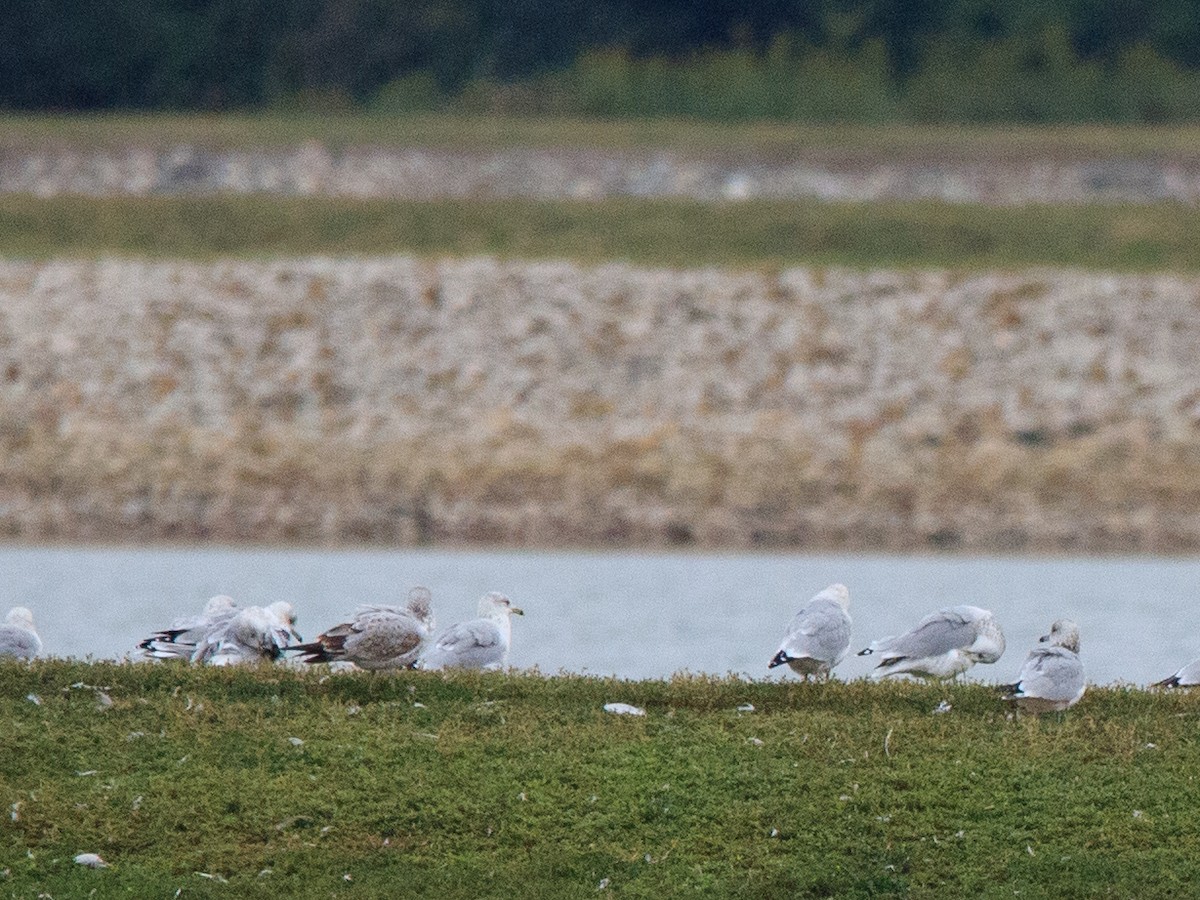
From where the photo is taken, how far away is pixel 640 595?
21625 mm

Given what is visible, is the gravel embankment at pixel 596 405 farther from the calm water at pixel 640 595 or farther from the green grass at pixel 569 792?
the green grass at pixel 569 792

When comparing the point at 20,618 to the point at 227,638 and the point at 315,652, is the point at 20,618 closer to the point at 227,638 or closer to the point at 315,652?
the point at 227,638

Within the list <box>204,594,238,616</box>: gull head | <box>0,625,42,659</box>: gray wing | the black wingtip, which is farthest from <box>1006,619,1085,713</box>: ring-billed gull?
<box>0,625,42,659</box>: gray wing

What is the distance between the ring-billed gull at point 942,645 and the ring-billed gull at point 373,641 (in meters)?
2.38

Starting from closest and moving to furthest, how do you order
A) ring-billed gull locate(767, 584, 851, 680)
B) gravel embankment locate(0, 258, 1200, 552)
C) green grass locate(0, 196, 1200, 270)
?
1. ring-billed gull locate(767, 584, 851, 680)
2. gravel embankment locate(0, 258, 1200, 552)
3. green grass locate(0, 196, 1200, 270)

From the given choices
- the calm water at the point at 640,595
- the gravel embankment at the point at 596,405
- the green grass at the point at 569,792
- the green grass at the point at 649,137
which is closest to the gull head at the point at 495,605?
the green grass at the point at 569,792

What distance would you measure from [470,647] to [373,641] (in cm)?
103

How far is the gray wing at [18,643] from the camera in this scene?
505 inches

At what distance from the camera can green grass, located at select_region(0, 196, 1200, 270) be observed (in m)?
34.9

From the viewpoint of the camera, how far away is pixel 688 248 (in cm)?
3522

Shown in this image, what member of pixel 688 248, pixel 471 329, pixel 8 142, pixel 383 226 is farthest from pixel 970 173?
pixel 8 142

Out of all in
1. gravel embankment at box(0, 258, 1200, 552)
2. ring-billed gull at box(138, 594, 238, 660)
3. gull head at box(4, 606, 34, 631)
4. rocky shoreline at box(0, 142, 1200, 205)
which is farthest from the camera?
rocky shoreline at box(0, 142, 1200, 205)

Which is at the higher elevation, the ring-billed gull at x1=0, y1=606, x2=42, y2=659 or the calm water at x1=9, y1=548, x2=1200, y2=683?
the ring-billed gull at x1=0, y1=606, x2=42, y2=659

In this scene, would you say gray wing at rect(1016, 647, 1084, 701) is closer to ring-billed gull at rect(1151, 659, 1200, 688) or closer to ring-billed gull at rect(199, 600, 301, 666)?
ring-billed gull at rect(1151, 659, 1200, 688)
